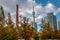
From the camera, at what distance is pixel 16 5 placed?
62844mm

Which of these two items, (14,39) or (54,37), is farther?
(54,37)

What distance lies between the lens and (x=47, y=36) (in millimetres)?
53031

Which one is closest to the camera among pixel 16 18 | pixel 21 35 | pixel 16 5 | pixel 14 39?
pixel 14 39

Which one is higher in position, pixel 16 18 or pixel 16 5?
pixel 16 5

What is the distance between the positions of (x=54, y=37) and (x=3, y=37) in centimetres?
2921

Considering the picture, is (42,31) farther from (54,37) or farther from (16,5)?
(16,5)

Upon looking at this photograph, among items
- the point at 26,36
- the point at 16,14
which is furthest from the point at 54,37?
the point at 16,14

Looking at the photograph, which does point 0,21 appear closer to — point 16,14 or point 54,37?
point 54,37

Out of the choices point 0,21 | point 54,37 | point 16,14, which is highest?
point 16,14

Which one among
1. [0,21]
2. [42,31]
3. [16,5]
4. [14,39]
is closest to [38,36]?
[42,31]

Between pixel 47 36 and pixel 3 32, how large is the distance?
2766 centimetres

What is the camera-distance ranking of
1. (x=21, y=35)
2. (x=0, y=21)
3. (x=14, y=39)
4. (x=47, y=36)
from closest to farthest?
(x=0, y=21) → (x=14, y=39) → (x=21, y=35) → (x=47, y=36)

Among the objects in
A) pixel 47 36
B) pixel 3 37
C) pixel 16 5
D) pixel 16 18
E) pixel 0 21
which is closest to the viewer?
pixel 3 37

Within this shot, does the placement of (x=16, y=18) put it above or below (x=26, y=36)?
above
